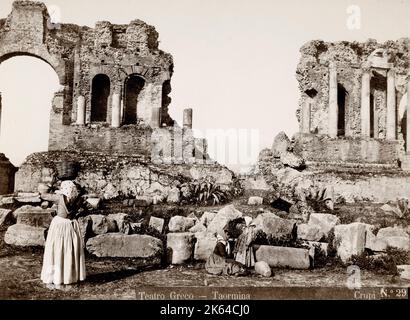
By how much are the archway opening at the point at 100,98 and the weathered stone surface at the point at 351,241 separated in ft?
50.4

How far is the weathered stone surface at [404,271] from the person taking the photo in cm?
800

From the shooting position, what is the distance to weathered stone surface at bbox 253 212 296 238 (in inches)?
382

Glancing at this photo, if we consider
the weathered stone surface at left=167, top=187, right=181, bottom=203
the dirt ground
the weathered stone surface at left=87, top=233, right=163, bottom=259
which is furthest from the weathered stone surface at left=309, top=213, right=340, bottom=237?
the weathered stone surface at left=167, top=187, right=181, bottom=203

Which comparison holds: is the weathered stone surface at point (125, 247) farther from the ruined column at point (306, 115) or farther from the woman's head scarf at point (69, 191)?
the ruined column at point (306, 115)

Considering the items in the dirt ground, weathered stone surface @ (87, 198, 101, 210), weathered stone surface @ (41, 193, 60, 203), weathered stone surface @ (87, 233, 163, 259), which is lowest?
the dirt ground

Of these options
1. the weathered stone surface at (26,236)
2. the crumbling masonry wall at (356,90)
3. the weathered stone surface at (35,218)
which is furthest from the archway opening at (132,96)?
the weathered stone surface at (26,236)

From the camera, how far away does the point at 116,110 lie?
21.0 m

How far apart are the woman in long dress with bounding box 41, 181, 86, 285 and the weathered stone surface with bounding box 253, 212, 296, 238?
4075mm

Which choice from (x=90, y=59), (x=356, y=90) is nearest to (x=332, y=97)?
(x=356, y=90)

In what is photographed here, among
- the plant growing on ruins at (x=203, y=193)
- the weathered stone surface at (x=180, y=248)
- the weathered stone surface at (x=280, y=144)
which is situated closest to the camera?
the weathered stone surface at (x=180, y=248)

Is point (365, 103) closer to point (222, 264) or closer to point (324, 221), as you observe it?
point (324, 221)

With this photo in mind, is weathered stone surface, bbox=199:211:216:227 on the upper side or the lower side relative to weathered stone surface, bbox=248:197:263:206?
lower

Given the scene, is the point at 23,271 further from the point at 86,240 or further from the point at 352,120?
the point at 352,120

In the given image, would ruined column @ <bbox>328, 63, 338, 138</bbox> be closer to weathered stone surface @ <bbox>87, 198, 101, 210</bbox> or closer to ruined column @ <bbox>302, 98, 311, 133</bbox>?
ruined column @ <bbox>302, 98, 311, 133</bbox>
